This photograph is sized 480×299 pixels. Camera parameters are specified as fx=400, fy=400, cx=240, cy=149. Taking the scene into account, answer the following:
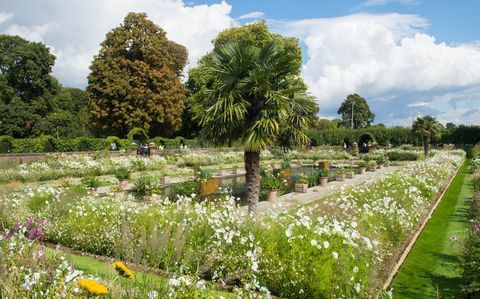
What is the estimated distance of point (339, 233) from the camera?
5.19m

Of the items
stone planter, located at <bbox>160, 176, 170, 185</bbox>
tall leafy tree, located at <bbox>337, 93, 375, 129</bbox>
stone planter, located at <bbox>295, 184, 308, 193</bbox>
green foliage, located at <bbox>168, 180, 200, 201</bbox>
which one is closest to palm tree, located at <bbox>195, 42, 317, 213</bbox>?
green foliage, located at <bbox>168, 180, 200, 201</bbox>

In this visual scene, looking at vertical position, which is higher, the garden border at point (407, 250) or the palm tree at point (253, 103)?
the palm tree at point (253, 103)

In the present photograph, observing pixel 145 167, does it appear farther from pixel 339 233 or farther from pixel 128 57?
pixel 339 233

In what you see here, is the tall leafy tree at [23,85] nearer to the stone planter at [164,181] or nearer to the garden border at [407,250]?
the stone planter at [164,181]

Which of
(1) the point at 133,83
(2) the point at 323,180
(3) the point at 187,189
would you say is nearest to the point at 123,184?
(3) the point at 187,189

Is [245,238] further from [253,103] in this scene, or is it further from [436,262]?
[253,103]

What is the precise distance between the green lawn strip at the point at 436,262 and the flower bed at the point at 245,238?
43cm

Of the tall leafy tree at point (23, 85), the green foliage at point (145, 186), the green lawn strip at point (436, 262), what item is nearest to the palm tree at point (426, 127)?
the green lawn strip at point (436, 262)

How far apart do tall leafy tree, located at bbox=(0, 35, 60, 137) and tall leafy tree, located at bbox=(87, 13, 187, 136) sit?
831 cm

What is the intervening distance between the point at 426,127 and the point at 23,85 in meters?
41.4

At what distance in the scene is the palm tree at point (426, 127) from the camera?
35.6 meters

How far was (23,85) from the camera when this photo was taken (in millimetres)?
43719

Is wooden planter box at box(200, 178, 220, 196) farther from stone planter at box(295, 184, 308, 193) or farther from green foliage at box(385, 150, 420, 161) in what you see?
Result: green foliage at box(385, 150, 420, 161)

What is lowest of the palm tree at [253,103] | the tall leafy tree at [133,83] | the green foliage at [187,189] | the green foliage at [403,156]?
the green foliage at [187,189]
